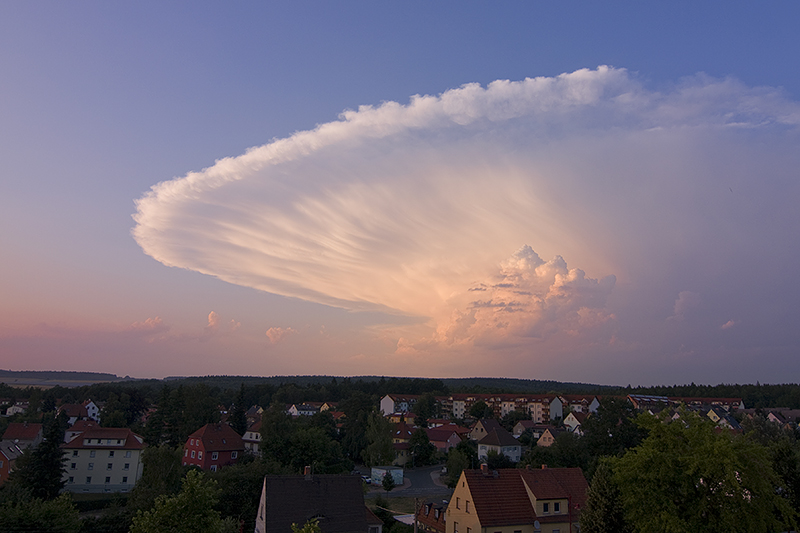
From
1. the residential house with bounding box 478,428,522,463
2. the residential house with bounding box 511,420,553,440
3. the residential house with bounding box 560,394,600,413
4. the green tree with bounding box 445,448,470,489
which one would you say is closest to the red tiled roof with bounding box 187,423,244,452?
the green tree with bounding box 445,448,470,489

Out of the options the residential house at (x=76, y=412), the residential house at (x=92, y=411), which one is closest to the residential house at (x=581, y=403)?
the residential house at (x=76, y=412)

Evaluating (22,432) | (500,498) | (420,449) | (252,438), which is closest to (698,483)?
(500,498)

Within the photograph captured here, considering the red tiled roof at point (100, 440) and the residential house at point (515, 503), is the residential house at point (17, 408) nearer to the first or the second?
the red tiled roof at point (100, 440)

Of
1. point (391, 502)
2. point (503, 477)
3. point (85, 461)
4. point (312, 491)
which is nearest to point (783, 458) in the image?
point (503, 477)

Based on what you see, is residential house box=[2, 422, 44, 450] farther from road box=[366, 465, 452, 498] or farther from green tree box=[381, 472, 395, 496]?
green tree box=[381, 472, 395, 496]

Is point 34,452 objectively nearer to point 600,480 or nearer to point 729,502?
point 600,480

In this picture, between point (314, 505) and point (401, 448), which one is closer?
point (314, 505)

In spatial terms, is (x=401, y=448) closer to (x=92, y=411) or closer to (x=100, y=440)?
(x=100, y=440)
